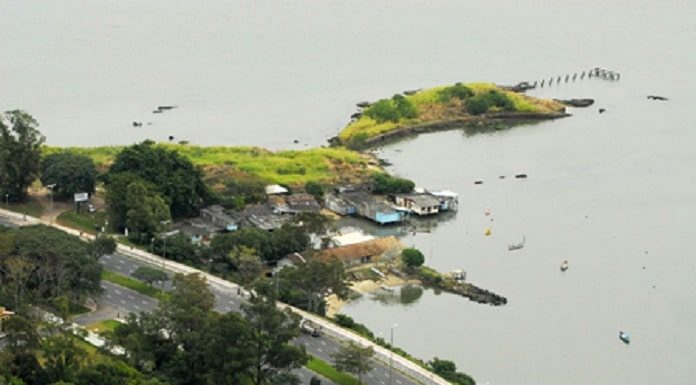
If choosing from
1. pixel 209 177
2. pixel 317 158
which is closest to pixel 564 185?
pixel 317 158

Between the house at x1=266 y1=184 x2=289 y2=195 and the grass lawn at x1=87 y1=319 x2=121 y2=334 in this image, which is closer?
the grass lawn at x1=87 y1=319 x2=121 y2=334

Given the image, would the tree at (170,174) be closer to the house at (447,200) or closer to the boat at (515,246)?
the house at (447,200)

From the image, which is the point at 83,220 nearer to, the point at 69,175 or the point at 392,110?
the point at 69,175

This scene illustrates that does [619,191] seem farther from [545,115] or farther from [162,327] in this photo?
[162,327]

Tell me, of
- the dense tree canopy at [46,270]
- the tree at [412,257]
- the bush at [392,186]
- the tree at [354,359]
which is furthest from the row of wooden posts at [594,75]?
the tree at [354,359]

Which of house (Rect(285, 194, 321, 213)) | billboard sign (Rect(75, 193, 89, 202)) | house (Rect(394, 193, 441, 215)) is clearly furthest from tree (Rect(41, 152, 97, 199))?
house (Rect(394, 193, 441, 215))

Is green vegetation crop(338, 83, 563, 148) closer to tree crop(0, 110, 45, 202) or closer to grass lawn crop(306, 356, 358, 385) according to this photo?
tree crop(0, 110, 45, 202)
